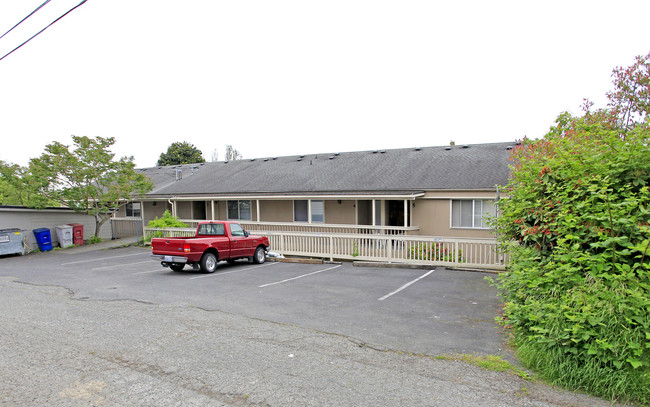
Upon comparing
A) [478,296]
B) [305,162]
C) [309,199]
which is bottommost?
[478,296]

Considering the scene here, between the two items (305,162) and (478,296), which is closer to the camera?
(478,296)

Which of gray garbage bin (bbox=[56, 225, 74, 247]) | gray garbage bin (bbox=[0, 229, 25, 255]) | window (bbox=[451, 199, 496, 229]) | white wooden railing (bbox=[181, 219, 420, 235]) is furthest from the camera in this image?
gray garbage bin (bbox=[56, 225, 74, 247])

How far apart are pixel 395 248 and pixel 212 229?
6.51m

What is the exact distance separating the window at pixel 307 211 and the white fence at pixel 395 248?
3.79 metres

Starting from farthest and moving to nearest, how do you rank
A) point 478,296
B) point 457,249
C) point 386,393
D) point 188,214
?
point 188,214 < point 457,249 < point 478,296 < point 386,393

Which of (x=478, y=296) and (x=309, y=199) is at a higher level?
Answer: (x=309, y=199)

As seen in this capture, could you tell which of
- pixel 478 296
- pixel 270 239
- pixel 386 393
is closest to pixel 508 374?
pixel 386 393

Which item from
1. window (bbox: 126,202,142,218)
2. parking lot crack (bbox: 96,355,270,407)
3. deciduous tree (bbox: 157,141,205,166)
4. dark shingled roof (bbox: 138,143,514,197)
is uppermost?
deciduous tree (bbox: 157,141,205,166)

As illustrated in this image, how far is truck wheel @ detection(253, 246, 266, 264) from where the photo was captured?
14.4 metres

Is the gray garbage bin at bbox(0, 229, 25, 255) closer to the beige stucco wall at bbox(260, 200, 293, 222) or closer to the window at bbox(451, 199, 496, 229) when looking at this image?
the beige stucco wall at bbox(260, 200, 293, 222)

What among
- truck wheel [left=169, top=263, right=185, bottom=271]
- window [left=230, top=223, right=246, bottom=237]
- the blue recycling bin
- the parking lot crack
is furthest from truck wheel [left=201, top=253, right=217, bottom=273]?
the blue recycling bin

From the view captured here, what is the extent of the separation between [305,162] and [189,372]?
813 inches

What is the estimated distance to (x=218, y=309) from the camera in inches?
297

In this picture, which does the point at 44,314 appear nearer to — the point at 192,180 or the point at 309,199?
the point at 309,199
